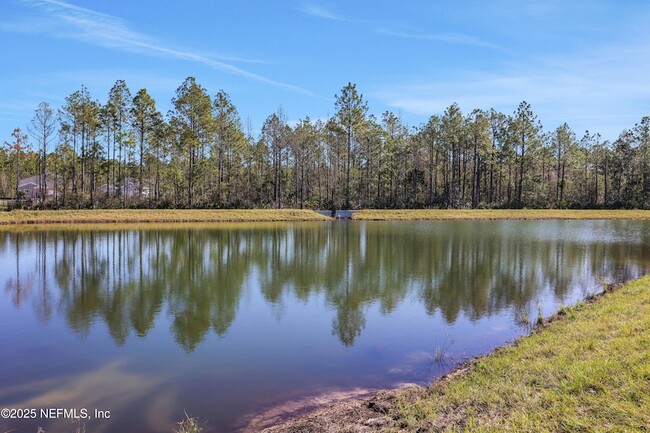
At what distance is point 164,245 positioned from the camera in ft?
90.2

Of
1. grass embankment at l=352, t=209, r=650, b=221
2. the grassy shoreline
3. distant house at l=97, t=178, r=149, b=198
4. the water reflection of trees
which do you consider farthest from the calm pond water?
distant house at l=97, t=178, r=149, b=198

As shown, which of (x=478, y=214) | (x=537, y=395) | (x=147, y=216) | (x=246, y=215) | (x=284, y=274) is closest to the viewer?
(x=537, y=395)

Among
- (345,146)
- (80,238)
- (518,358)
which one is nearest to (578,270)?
(518,358)

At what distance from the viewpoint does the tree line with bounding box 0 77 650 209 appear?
57531mm

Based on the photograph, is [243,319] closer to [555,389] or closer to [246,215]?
[555,389]

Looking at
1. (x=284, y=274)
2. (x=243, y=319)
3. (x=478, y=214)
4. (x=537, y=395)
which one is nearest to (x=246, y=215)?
(x=478, y=214)

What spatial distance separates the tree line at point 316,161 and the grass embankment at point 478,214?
8426 millimetres

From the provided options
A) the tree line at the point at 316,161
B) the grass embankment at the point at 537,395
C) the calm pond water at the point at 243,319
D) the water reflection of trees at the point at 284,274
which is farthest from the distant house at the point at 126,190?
the grass embankment at the point at 537,395

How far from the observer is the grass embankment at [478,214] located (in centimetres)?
5328

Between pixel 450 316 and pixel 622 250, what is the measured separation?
1961 centimetres

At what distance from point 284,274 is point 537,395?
13.5 m

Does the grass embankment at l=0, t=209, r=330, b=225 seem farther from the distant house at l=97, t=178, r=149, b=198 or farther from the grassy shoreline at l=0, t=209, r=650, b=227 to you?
the distant house at l=97, t=178, r=149, b=198

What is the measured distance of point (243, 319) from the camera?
39.0 feet

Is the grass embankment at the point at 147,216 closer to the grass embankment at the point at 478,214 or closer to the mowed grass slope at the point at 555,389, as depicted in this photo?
the grass embankment at the point at 478,214
